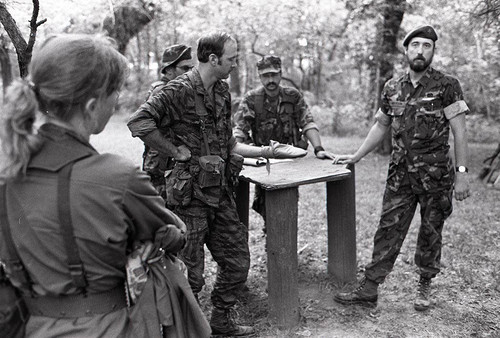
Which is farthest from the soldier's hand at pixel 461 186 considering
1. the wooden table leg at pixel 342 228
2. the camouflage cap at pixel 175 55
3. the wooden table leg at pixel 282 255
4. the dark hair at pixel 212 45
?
the camouflage cap at pixel 175 55

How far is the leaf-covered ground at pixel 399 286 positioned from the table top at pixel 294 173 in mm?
1134

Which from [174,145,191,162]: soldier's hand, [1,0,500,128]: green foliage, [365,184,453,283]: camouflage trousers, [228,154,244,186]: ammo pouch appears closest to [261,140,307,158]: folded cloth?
[228,154,244,186]: ammo pouch

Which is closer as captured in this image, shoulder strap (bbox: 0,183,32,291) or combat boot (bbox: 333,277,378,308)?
shoulder strap (bbox: 0,183,32,291)

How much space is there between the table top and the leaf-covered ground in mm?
1134

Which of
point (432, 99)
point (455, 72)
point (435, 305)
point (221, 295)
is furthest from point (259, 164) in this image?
point (455, 72)

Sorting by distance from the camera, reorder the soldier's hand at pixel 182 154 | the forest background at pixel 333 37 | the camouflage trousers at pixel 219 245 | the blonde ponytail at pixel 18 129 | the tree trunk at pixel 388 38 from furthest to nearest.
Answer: the forest background at pixel 333 37
the tree trunk at pixel 388 38
the camouflage trousers at pixel 219 245
the soldier's hand at pixel 182 154
the blonde ponytail at pixel 18 129

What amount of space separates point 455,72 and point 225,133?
14177mm

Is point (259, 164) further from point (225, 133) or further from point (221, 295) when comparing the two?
point (221, 295)

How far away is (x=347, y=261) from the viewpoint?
4.80 metres

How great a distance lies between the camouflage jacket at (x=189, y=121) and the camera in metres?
3.40

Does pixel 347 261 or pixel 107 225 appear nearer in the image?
pixel 107 225

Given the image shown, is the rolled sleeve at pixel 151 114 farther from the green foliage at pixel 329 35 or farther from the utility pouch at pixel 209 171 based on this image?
the green foliage at pixel 329 35

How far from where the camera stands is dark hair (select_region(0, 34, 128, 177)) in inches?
60.6

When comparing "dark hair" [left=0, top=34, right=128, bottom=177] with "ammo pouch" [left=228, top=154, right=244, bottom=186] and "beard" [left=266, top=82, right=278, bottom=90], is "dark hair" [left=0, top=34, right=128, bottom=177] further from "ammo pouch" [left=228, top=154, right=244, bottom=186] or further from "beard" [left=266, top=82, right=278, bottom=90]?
"beard" [left=266, top=82, right=278, bottom=90]
